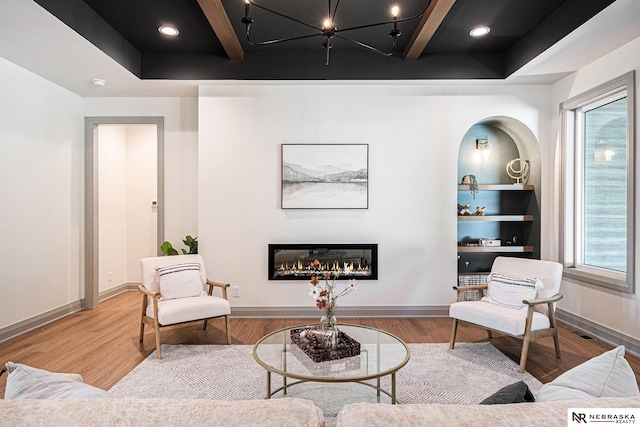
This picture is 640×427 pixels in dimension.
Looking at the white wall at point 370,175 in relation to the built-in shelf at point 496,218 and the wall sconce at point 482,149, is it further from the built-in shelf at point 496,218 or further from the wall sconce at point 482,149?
the wall sconce at point 482,149

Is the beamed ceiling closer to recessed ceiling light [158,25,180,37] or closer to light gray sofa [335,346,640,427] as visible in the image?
recessed ceiling light [158,25,180,37]

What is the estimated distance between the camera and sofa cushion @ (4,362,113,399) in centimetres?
106

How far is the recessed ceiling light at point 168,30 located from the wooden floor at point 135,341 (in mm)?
3030

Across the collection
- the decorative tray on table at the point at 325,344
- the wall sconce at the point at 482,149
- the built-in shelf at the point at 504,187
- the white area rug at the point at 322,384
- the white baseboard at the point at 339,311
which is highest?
the wall sconce at the point at 482,149

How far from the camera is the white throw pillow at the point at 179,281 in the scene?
145 inches

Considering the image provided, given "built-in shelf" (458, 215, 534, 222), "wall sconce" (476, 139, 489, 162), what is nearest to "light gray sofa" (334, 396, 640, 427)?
"built-in shelf" (458, 215, 534, 222)

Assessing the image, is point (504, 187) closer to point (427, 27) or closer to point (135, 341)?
point (427, 27)

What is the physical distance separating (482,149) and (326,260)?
2534 mm

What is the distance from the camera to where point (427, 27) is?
3.48 m

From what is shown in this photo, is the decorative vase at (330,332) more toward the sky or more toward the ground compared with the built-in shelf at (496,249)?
more toward the ground

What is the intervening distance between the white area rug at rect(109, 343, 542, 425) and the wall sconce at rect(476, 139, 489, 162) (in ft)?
8.51

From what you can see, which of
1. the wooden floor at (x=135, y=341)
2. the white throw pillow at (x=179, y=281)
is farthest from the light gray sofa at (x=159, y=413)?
the white throw pillow at (x=179, y=281)

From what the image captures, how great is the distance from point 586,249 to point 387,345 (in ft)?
10.0

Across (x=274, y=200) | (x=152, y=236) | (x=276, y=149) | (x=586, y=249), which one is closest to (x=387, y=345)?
(x=274, y=200)
